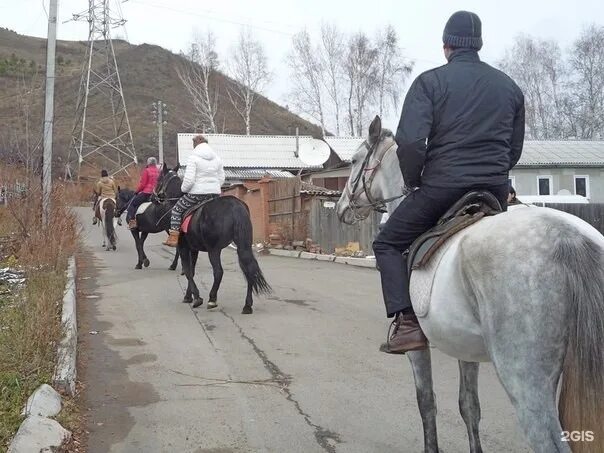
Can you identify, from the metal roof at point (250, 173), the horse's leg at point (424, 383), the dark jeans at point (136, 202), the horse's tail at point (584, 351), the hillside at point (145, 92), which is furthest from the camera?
the hillside at point (145, 92)

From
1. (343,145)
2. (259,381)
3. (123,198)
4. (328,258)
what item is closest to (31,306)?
(259,381)

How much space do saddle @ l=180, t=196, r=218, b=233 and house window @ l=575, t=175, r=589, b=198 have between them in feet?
95.3

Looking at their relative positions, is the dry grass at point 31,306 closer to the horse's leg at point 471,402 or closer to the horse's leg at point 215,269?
the horse's leg at point 215,269

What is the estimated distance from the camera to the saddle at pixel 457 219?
11.1ft

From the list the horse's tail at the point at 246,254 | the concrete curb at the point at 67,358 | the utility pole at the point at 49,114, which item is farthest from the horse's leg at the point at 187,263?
the utility pole at the point at 49,114

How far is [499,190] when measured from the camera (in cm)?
359

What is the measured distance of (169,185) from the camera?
1231 centimetres

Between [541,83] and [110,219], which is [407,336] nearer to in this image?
[110,219]

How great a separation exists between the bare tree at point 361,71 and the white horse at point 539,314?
5555cm

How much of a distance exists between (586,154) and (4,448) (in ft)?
119

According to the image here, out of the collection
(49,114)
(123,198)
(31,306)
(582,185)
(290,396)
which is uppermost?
(49,114)

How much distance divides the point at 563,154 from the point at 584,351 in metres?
35.2

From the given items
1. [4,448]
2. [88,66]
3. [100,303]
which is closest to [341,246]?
[100,303]

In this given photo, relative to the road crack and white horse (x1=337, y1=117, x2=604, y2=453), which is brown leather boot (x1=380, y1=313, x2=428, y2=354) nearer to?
white horse (x1=337, y1=117, x2=604, y2=453)
